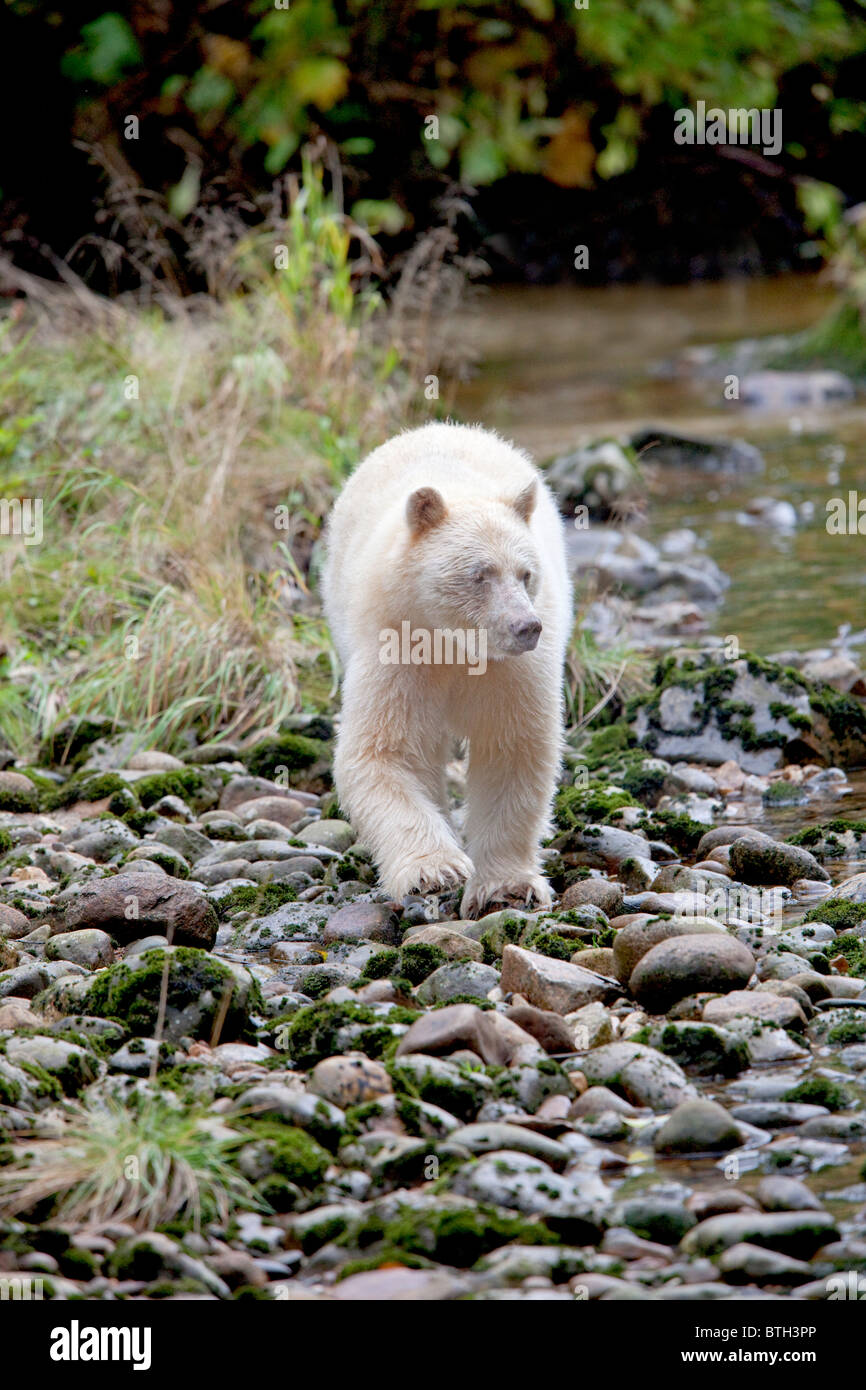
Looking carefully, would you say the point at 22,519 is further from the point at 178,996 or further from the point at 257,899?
the point at 178,996

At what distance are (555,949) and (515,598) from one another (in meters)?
1.03

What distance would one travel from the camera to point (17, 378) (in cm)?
861

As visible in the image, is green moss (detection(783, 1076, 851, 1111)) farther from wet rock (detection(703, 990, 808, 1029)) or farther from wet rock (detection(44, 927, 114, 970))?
wet rock (detection(44, 927, 114, 970))

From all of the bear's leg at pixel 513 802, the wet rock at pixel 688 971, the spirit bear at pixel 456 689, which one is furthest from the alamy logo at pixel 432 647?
the wet rock at pixel 688 971

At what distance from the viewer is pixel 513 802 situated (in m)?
5.03

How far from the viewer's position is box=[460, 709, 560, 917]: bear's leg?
4965mm

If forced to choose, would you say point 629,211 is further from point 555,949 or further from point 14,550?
point 555,949

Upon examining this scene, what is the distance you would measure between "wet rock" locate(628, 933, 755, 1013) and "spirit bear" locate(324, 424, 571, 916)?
A: 916mm

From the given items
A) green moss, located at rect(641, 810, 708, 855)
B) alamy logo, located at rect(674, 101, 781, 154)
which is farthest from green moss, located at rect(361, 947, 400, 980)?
alamy logo, located at rect(674, 101, 781, 154)

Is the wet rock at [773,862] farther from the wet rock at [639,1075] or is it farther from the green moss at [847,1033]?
the wet rock at [639,1075]

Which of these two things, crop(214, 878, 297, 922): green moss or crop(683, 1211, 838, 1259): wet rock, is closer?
crop(683, 1211, 838, 1259): wet rock

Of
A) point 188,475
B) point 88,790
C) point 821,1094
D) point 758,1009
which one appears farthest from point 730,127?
point 821,1094

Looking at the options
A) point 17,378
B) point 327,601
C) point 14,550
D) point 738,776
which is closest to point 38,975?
point 327,601

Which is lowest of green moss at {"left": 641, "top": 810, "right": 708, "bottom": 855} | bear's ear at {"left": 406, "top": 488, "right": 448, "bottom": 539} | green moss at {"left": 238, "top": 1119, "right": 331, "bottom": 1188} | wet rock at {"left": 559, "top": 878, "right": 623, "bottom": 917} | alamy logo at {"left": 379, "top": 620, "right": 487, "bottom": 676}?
green moss at {"left": 238, "top": 1119, "right": 331, "bottom": 1188}
